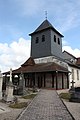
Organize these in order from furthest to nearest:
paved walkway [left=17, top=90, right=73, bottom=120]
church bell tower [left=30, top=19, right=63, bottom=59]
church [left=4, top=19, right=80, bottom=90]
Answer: church bell tower [left=30, top=19, right=63, bottom=59], church [left=4, top=19, right=80, bottom=90], paved walkway [left=17, top=90, right=73, bottom=120]

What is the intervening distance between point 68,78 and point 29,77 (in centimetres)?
697

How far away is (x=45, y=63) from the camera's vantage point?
28.6 meters

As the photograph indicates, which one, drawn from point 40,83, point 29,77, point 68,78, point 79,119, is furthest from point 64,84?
point 79,119

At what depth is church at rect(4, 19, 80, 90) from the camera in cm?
2530

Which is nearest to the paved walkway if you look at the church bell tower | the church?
the church

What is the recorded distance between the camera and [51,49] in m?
29.4

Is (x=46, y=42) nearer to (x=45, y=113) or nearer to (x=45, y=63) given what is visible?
(x=45, y=63)

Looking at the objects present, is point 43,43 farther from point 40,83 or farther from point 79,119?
point 79,119

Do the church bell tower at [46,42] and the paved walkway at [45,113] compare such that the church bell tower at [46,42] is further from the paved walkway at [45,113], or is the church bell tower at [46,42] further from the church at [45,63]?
the paved walkway at [45,113]

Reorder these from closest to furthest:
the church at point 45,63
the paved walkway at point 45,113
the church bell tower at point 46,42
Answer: the paved walkway at point 45,113 < the church at point 45,63 < the church bell tower at point 46,42

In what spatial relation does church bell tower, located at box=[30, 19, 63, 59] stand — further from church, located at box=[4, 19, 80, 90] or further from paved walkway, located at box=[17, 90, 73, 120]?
paved walkway, located at box=[17, 90, 73, 120]

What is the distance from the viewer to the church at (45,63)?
25297 mm

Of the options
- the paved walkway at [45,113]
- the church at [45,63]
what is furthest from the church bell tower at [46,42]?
the paved walkway at [45,113]

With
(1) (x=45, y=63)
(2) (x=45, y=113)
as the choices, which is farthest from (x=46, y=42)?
(2) (x=45, y=113)
